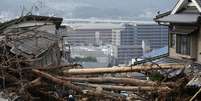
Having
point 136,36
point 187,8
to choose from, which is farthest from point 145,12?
point 187,8

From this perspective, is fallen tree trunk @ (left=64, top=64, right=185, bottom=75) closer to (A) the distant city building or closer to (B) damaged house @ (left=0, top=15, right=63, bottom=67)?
(B) damaged house @ (left=0, top=15, right=63, bottom=67)

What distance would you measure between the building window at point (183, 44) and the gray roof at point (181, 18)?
26.1 inches

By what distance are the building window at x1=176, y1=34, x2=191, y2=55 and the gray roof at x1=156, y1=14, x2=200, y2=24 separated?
0.66m

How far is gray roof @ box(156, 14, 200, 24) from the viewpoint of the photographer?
14827 mm

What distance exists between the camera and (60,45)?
42.7ft

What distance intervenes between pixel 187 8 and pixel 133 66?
7.03 metres

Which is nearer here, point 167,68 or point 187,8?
point 167,68

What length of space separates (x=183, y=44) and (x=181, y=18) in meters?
1.18

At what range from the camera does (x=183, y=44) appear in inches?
650

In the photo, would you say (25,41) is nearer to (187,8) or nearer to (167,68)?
(167,68)

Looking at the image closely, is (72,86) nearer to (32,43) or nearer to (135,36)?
(32,43)

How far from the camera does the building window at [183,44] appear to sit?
16094 mm

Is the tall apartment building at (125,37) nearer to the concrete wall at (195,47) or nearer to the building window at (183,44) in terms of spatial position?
the building window at (183,44)

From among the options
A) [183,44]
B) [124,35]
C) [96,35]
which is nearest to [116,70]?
[183,44]
